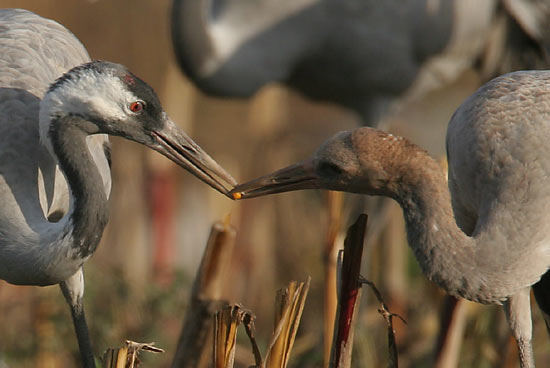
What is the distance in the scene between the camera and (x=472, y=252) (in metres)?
2.54

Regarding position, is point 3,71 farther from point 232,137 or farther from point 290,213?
point 232,137

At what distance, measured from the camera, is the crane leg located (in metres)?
3.17

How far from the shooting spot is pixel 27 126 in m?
2.91

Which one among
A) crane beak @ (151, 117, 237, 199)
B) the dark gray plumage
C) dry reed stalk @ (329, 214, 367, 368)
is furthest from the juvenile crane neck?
the dark gray plumage

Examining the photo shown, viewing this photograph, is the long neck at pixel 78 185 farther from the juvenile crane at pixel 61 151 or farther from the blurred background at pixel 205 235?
the blurred background at pixel 205 235

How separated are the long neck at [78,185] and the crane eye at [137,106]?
16 centimetres

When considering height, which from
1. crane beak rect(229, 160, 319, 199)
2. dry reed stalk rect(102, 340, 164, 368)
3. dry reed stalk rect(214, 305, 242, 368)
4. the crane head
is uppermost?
the crane head

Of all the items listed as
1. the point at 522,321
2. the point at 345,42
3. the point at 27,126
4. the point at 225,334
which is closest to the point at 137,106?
the point at 27,126

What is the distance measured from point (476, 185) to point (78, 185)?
1.13 m

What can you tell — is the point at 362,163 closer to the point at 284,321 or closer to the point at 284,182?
the point at 284,182

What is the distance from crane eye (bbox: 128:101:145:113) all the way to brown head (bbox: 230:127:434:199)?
0.47 metres

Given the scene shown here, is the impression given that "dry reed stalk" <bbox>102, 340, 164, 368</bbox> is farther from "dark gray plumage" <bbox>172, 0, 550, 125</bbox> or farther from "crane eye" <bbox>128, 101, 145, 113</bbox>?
"dark gray plumage" <bbox>172, 0, 550, 125</bbox>

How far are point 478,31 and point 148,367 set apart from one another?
2364mm

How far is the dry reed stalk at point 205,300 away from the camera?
2816mm
